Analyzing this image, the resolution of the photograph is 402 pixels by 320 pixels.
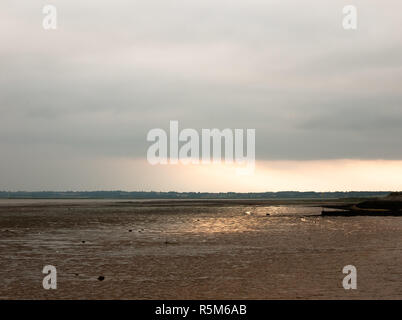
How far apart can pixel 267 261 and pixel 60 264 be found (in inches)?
634

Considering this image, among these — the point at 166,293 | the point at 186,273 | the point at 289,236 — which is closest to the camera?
the point at 166,293

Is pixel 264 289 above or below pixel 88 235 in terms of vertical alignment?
below

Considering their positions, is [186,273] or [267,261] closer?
[186,273]

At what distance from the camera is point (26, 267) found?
37.3 metres
